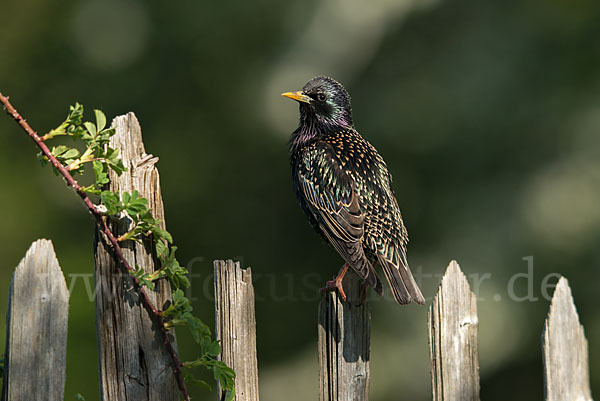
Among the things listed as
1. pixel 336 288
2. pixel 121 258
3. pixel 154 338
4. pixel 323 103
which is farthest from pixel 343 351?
pixel 323 103

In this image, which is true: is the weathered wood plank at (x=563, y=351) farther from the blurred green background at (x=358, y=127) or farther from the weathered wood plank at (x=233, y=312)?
the blurred green background at (x=358, y=127)

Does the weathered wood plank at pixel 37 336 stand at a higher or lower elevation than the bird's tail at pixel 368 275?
lower

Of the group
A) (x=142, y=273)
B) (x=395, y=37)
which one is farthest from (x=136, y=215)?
(x=395, y=37)

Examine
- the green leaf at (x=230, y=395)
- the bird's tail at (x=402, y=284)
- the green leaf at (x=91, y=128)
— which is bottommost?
the green leaf at (x=230, y=395)

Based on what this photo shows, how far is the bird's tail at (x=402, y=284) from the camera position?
9.71 feet

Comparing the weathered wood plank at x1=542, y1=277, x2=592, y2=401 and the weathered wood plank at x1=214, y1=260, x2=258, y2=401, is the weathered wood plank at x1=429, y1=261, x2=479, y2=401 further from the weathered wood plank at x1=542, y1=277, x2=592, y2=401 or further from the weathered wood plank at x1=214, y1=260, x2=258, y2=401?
the weathered wood plank at x1=214, y1=260, x2=258, y2=401

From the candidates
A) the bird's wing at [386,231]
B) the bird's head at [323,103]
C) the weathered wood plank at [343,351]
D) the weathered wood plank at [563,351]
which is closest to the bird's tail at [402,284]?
the bird's wing at [386,231]

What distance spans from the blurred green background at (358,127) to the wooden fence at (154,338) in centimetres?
290

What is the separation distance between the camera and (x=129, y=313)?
2.31 metres

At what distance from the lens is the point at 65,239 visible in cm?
652

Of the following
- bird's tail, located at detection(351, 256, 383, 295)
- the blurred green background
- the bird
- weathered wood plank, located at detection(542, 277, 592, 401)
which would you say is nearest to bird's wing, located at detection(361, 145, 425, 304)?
the bird

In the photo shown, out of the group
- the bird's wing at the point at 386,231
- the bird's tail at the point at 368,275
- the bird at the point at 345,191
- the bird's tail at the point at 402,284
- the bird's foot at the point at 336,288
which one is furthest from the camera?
the bird at the point at 345,191

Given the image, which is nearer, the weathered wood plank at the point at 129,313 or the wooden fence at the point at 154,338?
the wooden fence at the point at 154,338

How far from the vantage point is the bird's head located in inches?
150
